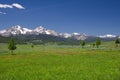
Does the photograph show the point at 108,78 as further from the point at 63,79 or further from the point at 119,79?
the point at 63,79

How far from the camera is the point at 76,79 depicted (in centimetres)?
2269

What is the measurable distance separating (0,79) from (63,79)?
228 inches

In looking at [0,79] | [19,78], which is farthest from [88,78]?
[0,79]

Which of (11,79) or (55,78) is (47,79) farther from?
(11,79)

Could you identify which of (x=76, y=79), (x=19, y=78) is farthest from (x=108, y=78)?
(x=19, y=78)

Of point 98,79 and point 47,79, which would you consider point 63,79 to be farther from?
point 98,79

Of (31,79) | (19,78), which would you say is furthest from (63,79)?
(19,78)

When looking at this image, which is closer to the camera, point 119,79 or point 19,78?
point 119,79

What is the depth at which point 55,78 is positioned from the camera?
23734 mm

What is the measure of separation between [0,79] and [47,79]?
431cm

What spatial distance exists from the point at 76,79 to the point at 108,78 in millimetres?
2943

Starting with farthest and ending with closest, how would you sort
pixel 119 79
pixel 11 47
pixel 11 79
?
pixel 11 47 → pixel 11 79 → pixel 119 79

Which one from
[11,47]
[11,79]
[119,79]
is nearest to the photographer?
[119,79]

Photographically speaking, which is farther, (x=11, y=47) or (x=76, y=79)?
(x=11, y=47)
